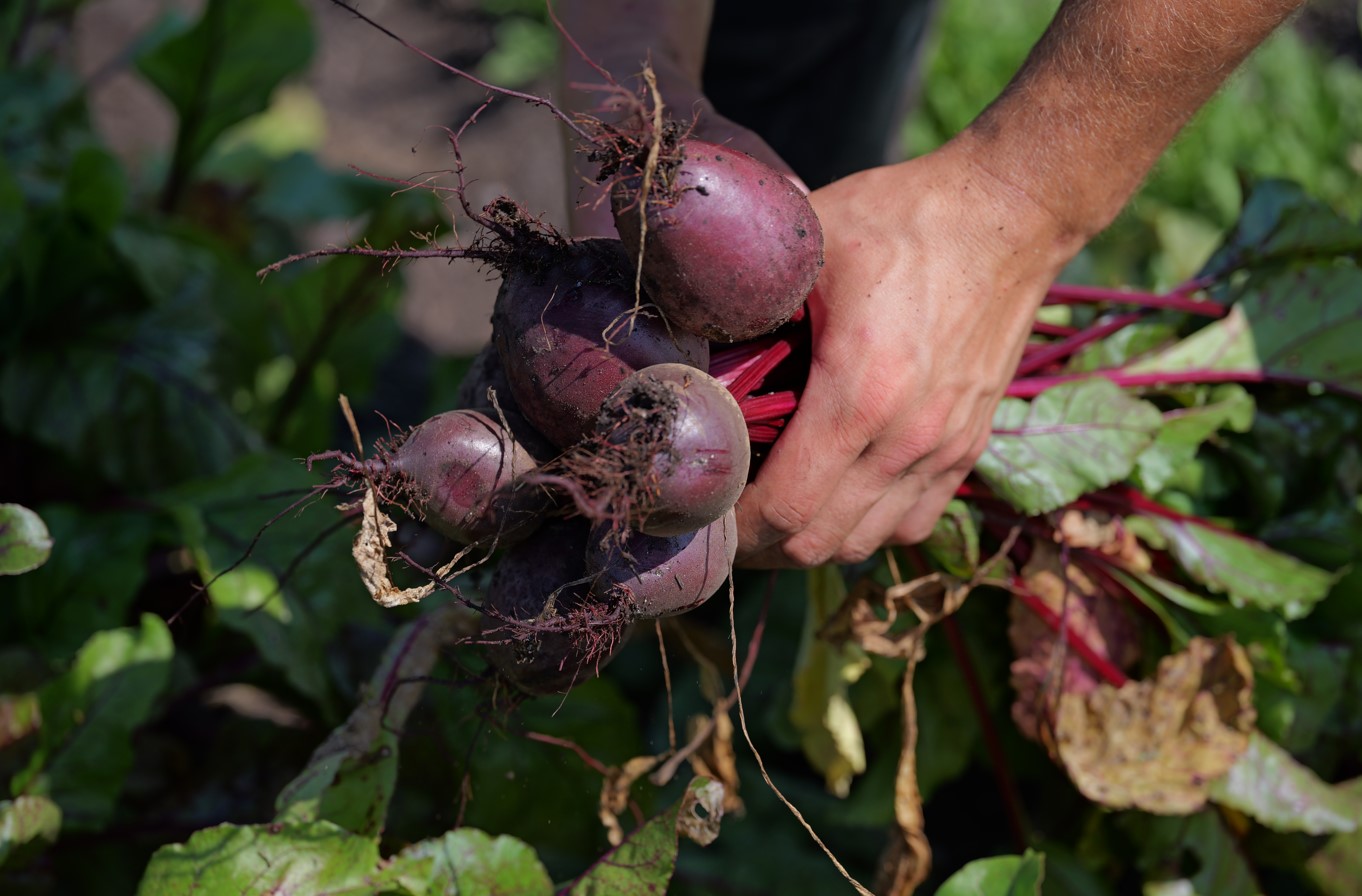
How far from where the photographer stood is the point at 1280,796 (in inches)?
74.5

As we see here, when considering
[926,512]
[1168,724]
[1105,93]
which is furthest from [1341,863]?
[1105,93]

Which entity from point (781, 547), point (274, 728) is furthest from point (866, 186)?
point (274, 728)

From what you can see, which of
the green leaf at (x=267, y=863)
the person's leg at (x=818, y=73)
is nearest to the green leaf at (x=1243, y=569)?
the person's leg at (x=818, y=73)

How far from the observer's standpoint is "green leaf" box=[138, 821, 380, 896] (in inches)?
54.1

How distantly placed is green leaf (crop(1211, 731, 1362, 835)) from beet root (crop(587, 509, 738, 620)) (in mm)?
1145

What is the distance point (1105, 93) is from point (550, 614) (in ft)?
3.23

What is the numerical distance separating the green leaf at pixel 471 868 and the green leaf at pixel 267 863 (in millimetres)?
55

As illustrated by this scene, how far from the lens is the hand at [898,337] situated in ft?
4.45

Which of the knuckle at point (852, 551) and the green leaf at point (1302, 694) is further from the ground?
the knuckle at point (852, 551)

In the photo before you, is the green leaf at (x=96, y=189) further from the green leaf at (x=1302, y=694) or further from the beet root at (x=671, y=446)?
the green leaf at (x=1302, y=694)

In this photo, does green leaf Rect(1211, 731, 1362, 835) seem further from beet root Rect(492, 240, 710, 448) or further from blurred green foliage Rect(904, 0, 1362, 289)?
blurred green foliage Rect(904, 0, 1362, 289)

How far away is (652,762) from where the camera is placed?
5.39ft

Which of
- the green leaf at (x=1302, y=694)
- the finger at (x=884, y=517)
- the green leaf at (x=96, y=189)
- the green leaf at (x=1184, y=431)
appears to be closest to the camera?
the finger at (x=884, y=517)

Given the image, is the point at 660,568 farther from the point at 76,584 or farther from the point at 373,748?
the point at 76,584
